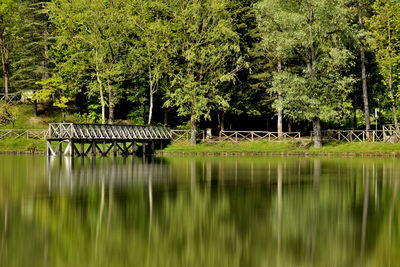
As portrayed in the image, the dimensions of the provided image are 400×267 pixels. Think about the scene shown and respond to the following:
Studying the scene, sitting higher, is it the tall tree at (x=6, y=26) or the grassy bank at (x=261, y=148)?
the tall tree at (x=6, y=26)

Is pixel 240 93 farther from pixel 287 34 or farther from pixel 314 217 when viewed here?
pixel 314 217

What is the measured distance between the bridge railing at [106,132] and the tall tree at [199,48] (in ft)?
10.6

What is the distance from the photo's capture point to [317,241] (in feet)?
48.2

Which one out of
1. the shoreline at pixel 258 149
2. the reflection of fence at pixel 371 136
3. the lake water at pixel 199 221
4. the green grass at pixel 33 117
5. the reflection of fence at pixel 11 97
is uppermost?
the reflection of fence at pixel 11 97

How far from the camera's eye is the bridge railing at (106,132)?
50.4 metres

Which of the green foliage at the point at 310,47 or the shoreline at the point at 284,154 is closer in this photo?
the shoreline at the point at 284,154

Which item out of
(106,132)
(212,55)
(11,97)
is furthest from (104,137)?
(11,97)

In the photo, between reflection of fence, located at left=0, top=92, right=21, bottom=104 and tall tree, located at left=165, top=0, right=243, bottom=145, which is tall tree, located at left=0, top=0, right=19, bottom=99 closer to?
reflection of fence, located at left=0, top=92, right=21, bottom=104

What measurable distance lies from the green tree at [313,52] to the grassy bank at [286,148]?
5.10ft

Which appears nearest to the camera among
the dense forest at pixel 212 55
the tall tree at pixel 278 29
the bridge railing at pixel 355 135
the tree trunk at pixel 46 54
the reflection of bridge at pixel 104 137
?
the reflection of bridge at pixel 104 137

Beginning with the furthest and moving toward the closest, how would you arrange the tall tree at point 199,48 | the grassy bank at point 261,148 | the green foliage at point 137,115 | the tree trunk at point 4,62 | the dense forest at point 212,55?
the green foliage at point 137,115 < the tree trunk at point 4,62 < the tall tree at point 199,48 < the dense forest at point 212,55 < the grassy bank at point 261,148

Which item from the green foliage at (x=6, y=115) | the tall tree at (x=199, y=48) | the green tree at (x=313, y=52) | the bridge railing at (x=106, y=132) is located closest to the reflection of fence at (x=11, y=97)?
the green foliage at (x=6, y=115)

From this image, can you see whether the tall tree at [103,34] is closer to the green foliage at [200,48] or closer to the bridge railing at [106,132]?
the bridge railing at [106,132]

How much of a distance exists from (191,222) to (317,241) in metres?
3.94
